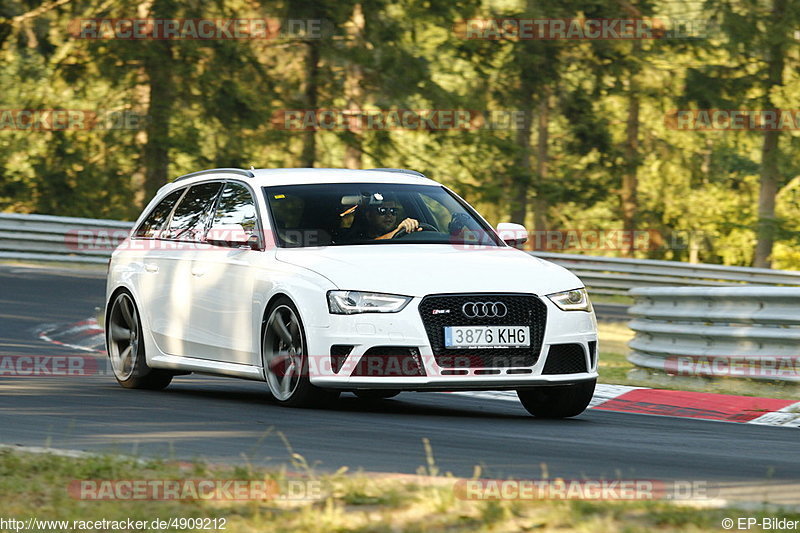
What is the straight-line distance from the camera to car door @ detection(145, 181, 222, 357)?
10906 mm

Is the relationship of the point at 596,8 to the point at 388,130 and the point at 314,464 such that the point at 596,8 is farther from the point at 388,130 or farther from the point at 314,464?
the point at 314,464

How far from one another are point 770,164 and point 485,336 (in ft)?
85.1

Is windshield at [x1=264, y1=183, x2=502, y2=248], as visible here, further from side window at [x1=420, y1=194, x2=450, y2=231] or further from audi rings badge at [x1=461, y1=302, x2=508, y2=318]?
audi rings badge at [x1=461, y1=302, x2=508, y2=318]

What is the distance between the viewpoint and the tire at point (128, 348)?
38.0 ft

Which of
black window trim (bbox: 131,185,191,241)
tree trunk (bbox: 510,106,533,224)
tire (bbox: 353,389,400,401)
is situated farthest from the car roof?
tree trunk (bbox: 510,106,533,224)

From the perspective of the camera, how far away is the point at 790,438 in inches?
355

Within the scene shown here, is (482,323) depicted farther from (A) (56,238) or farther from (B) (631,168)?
(B) (631,168)

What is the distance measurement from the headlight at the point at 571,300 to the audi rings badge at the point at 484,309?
0.37 metres

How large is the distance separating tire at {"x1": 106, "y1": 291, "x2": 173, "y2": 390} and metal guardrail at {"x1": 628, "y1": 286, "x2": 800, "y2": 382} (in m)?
4.62

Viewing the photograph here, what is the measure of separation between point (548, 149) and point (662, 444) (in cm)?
3131

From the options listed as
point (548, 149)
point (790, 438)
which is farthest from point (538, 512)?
point (548, 149)

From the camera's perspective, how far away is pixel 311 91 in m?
32.4

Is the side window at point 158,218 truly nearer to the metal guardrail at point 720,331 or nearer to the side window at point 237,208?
the side window at point 237,208

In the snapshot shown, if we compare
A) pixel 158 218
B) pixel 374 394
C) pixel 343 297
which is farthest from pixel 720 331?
pixel 158 218
